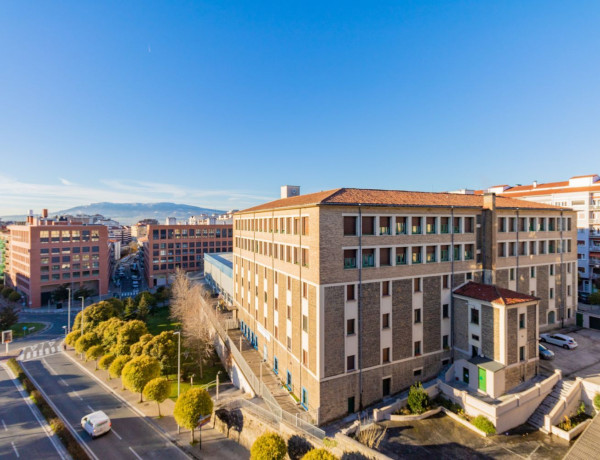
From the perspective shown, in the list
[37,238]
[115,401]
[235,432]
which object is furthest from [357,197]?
[37,238]

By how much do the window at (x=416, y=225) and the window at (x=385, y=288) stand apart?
227 inches

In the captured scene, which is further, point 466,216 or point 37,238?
point 37,238

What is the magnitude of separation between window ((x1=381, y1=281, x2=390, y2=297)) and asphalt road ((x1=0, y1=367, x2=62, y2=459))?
102ft

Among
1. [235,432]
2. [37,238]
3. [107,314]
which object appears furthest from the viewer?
[37,238]

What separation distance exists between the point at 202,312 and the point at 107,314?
49.8ft

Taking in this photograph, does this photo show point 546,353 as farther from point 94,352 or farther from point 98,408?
point 94,352

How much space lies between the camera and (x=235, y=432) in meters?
30.4

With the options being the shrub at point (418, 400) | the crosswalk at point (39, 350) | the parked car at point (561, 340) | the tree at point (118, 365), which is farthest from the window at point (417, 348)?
the crosswalk at point (39, 350)

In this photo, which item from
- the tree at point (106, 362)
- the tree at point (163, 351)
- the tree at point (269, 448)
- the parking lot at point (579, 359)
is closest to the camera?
the tree at point (269, 448)

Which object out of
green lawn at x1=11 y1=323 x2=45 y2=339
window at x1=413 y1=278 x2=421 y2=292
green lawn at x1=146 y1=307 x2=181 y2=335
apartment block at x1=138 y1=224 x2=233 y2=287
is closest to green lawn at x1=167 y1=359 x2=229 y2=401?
green lawn at x1=146 y1=307 x2=181 y2=335

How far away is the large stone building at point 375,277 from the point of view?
27594mm

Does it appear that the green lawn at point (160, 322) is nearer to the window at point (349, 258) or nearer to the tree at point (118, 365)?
the tree at point (118, 365)

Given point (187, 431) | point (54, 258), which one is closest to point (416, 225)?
point (187, 431)

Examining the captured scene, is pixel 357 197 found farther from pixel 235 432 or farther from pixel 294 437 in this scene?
pixel 235 432
